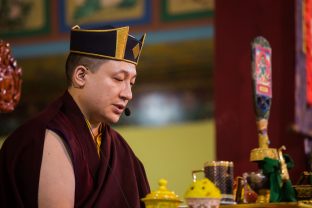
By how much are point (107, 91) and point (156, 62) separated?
5.19 meters

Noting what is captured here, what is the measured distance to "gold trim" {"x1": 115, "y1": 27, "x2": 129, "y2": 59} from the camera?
2266 millimetres

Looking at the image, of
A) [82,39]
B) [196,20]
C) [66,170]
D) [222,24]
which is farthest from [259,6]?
[196,20]

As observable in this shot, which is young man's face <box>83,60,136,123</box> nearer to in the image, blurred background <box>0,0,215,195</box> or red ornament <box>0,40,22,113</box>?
red ornament <box>0,40,22,113</box>

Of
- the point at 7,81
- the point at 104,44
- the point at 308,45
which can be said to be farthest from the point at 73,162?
the point at 308,45

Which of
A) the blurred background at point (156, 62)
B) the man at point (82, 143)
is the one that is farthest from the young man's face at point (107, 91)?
the blurred background at point (156, 62)

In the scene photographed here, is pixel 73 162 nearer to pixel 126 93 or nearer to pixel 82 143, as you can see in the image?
pixel 82 143

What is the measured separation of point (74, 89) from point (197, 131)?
4846 millimetres

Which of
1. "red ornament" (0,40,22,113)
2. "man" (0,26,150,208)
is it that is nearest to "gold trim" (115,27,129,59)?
"man" (0,26,150,208)

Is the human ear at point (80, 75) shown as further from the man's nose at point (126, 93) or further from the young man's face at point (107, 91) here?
the man's nose at point (126, 93)

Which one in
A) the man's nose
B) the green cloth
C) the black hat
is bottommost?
the green cloth

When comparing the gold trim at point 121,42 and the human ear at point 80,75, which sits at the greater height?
the gold trim at point 121,42

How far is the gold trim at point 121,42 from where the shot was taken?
2.27 meters

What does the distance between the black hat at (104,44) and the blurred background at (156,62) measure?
4.52 meters

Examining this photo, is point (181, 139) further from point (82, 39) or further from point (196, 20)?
point (82, 39)
